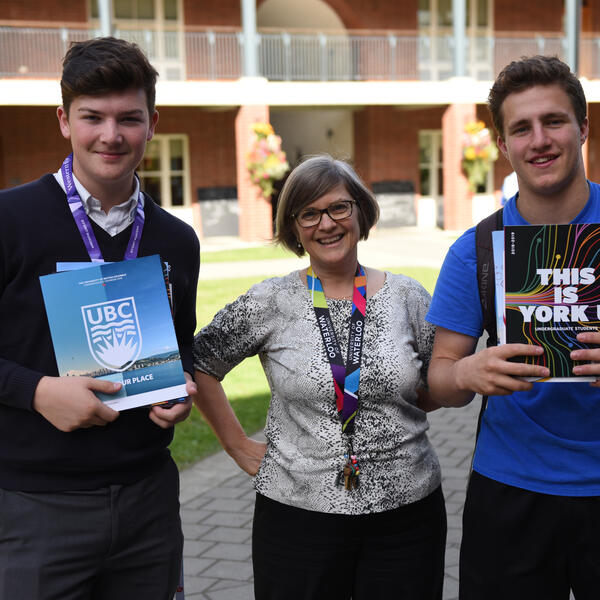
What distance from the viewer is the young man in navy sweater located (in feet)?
6.87

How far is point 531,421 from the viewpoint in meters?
2.17

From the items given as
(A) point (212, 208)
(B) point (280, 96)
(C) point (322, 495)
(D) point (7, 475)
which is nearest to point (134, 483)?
(D) point (7, 475)

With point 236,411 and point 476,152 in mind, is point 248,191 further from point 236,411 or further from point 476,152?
point 236,411

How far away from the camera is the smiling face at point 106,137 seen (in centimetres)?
215

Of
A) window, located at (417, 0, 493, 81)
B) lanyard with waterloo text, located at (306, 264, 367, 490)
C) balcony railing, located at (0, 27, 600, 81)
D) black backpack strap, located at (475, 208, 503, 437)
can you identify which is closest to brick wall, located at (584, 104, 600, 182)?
balcony railing, located at (0, 27, 600, 81)

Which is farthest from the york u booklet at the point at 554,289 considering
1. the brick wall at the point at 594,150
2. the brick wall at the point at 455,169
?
the brick wall at the point at 594,150

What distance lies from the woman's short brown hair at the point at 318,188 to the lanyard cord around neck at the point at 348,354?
271mm

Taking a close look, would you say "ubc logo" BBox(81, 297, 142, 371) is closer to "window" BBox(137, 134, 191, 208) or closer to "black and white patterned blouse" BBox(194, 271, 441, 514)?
"black and white patterned blouse" BBox(194, 271, 441, 514)

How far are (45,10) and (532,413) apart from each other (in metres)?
22.2

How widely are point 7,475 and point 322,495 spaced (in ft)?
2.91

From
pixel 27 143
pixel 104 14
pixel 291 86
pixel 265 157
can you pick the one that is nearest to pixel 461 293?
pixel 265 157

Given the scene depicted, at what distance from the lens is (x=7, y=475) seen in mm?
2166

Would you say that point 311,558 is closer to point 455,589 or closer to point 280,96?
point 455,589

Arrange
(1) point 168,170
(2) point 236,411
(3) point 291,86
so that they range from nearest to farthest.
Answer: (2) point 236,411
(3) point 291,86
(1) point 168,170
